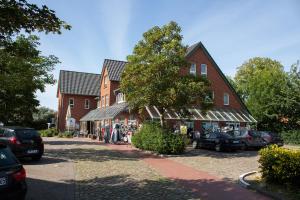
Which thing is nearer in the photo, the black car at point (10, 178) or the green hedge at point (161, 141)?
the black car at point (10, 178)

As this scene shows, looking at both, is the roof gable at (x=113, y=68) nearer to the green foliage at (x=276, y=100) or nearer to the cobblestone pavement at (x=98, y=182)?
the green foliage at (x=276, y=100)

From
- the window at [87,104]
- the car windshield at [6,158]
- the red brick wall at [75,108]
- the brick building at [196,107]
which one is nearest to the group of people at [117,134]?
the brick building at [196,107]

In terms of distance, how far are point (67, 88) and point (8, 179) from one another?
4656cm

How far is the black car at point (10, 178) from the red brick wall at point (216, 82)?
3385cm

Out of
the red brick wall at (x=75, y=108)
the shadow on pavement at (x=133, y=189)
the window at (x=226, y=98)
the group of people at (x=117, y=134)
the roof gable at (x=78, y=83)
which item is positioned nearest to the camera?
the shadow on pavement at (x=133, y=189)

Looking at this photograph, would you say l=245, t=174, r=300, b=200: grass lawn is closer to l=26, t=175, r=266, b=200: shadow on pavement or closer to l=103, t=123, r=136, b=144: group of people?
l=26, t=175, r=266, b=200: shadow on pavement

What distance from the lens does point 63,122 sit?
5134cm

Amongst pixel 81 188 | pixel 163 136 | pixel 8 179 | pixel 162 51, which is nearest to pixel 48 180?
pixel 81 188

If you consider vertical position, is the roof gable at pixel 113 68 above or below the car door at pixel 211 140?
above

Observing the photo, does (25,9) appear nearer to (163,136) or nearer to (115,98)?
(163,136)

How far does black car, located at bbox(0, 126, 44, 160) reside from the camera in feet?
51.4

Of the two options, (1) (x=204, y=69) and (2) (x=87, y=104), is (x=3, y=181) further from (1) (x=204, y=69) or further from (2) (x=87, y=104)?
(2) (x=87, y=104)

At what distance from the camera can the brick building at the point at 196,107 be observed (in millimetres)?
36500

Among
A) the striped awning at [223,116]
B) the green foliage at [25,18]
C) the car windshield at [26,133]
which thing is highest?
the green foliage at [25,18]
